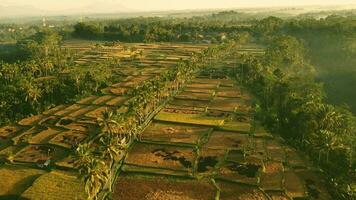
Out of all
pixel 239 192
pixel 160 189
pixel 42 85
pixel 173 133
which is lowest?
pixel 239 192

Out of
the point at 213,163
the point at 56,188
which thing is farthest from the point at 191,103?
the point at 56,188

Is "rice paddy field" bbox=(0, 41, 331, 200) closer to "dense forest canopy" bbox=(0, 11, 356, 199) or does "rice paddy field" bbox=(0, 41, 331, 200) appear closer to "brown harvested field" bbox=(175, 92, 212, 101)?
"brown harvested field" bbox=(175, 92, 212, 101)

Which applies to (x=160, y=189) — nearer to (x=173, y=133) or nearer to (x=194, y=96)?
(x=173, y=133)

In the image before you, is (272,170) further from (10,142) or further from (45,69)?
(45,69)

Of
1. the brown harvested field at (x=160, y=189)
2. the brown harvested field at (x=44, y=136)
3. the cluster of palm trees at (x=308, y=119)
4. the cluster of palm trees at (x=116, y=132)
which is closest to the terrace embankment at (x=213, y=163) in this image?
the brown harvested field at (x=160, y=189)

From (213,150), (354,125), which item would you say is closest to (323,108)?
(354,125)
